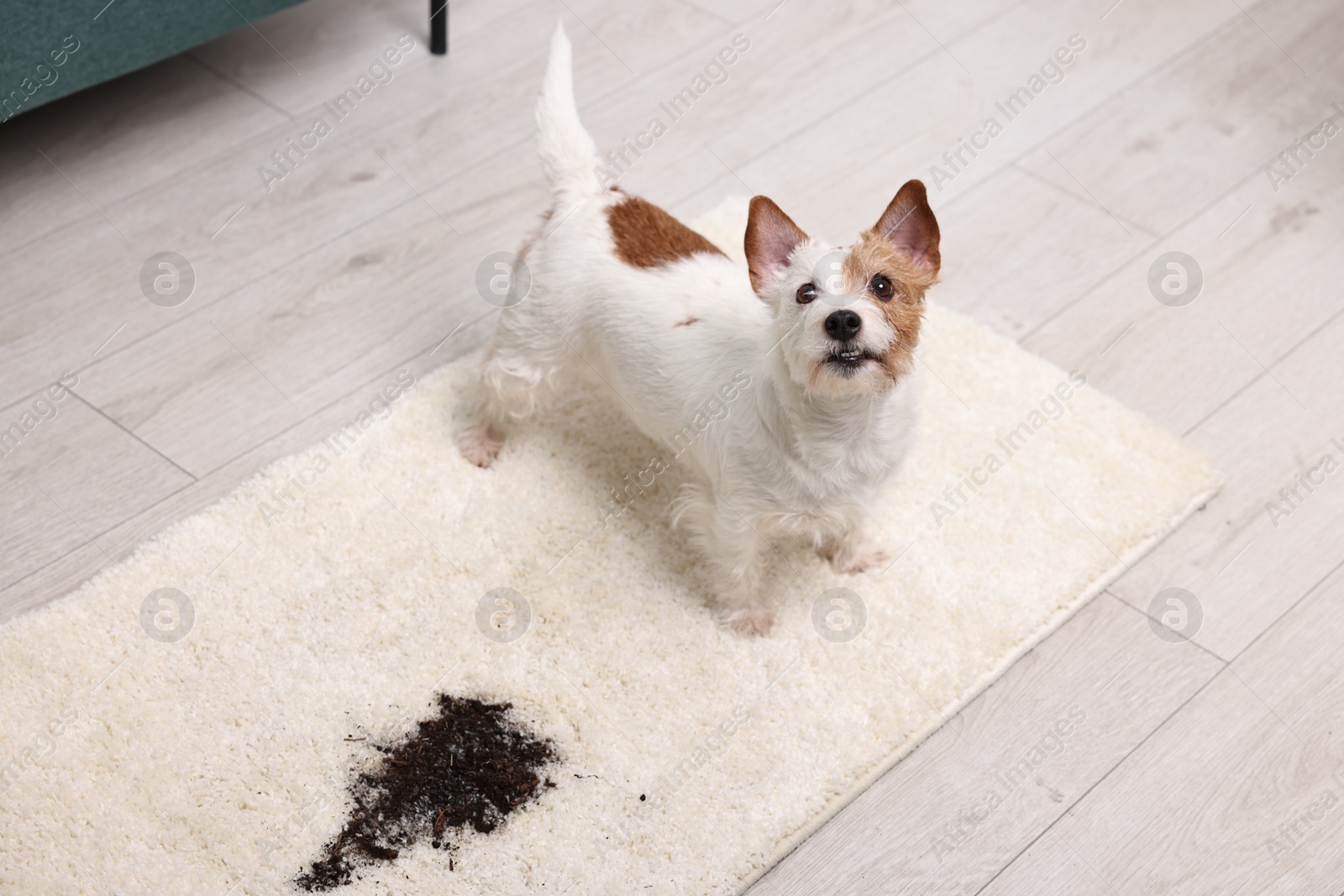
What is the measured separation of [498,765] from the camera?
1.71 m

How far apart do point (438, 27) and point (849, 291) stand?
2065mm

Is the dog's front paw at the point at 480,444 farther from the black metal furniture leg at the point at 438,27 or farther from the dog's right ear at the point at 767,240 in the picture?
the black metal furniture leg at the point at 438,27

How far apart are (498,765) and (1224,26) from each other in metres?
3.02

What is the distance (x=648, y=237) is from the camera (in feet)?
6.22

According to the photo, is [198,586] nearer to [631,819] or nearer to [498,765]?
[498,765]

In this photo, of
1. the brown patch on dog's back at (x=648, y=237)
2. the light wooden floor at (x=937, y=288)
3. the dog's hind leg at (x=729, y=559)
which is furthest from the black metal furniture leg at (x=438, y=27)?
the dog's hind leg at (x=729, y=559)

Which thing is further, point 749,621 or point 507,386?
point 507,386

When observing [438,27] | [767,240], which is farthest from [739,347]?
[438,27]

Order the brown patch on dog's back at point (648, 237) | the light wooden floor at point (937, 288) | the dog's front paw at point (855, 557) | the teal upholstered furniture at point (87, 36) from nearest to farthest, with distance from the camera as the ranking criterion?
the light wooden floor at point (937, 288), the brown patch on dog's back at point (648, 237), the dog's front paw at point (855, 557), the teal upholstered furniture at point (87, 36)

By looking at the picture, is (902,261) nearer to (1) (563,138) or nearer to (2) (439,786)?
(1) (563,138)

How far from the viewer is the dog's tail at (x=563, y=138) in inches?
77.5

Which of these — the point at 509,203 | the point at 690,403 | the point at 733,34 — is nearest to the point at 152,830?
the point at 690,403

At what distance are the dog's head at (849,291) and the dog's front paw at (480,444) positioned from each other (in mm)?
753

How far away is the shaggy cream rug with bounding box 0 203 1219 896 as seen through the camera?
164 centimetres
